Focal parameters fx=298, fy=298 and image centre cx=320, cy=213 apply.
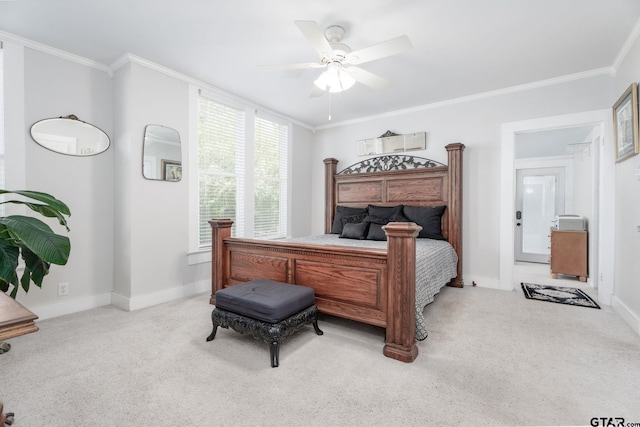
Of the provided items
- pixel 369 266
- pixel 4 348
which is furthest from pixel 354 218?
pixel 4 348

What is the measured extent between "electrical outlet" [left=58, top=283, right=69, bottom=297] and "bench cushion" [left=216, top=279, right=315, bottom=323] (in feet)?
6.00

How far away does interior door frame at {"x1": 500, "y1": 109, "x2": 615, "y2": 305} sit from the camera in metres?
3.21

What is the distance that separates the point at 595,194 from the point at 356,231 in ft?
10.1

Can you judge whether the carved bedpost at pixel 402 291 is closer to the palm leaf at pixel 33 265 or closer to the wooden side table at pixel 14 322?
the wooden side table at pixel 14 322

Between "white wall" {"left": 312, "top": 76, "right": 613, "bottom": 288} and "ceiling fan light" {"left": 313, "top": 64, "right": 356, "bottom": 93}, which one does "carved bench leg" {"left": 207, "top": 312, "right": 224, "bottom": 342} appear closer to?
"ceiling fan light" {"left": 313, "top": 64, "right": 356, "bottom": 93}

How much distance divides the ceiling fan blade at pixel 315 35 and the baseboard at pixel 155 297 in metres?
2.92

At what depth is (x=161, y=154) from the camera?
129 inches

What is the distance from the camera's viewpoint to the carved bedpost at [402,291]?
2049mm

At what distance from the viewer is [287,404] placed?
161 cm

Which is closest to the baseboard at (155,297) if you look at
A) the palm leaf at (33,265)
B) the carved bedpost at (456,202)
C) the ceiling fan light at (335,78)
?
the palm leaf at (33,265)

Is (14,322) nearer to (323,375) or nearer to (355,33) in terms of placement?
(323,375)

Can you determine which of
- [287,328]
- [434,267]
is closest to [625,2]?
[434,267]

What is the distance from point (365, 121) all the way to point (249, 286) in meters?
3.58

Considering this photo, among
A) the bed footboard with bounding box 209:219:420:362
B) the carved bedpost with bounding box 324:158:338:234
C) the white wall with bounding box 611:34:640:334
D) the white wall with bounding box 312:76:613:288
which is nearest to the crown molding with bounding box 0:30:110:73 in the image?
the bed footboard with bounding box 209:219:420:362
